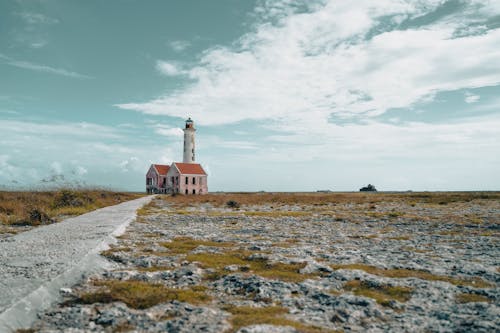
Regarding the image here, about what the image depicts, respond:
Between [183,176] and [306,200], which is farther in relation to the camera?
[183,176]

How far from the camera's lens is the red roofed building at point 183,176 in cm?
9044

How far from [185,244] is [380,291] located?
827cm

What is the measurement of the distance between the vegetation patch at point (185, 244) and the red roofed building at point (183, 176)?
74254 millimetres

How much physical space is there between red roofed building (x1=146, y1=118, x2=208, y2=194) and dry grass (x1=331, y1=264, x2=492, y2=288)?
80.4 meters

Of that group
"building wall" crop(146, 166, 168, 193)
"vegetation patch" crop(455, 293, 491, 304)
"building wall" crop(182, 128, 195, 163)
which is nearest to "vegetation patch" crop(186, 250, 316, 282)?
"vegetation patch" crop(455, 293, 491, 304)

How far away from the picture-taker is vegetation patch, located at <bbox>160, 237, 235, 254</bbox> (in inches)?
536

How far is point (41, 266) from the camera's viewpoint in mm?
9633

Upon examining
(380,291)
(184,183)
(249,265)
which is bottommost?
(380,291)

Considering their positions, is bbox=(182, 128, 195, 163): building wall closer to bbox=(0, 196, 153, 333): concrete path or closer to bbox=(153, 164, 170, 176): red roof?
bbox=(153, 164, 170, 176): red roof

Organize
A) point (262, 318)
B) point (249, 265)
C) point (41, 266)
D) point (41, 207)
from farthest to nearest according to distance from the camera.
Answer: point (41, 207) < point (249, 265) < point (41, 266) < point (262, 318)

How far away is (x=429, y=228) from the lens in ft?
70.8

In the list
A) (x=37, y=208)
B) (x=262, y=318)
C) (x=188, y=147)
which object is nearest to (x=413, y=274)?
(x=262, y=318)

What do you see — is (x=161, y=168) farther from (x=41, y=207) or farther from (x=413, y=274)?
(x=413, y=274)

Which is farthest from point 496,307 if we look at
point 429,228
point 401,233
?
point 429,228
